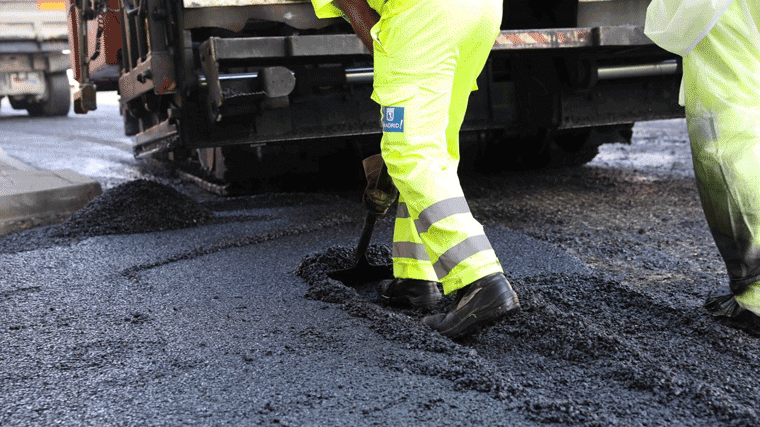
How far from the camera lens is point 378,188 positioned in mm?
2971

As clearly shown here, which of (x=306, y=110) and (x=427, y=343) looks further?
(x=306, y=110)

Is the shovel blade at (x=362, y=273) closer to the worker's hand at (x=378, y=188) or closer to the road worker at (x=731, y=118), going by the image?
the worker's hand at (x=378, y=188)

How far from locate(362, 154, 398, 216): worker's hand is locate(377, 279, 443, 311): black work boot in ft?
0.97

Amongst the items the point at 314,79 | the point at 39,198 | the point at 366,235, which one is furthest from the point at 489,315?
the point at 39,198

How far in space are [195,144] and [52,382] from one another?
2516 mm

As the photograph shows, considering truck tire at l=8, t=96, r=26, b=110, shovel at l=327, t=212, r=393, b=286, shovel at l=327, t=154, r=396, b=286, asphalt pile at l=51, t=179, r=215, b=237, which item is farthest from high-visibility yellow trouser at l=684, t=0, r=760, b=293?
truck tire at l=8, t=96, r=26, b=110

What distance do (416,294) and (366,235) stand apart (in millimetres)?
423

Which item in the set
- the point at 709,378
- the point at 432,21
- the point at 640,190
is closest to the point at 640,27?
the point at 640,190

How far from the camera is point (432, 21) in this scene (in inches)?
94.1

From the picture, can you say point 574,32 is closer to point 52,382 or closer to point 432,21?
point 432,21

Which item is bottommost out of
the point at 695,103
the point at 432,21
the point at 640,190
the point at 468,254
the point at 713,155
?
the point at 640,190

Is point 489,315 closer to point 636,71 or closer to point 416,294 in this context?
point 416,294

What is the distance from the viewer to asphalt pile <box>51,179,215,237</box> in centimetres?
438

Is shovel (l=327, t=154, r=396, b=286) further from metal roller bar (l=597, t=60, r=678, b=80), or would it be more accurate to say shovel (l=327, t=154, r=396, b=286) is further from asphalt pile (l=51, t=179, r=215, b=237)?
metal roller bar (l=597, t=60, r=678, b=80)
